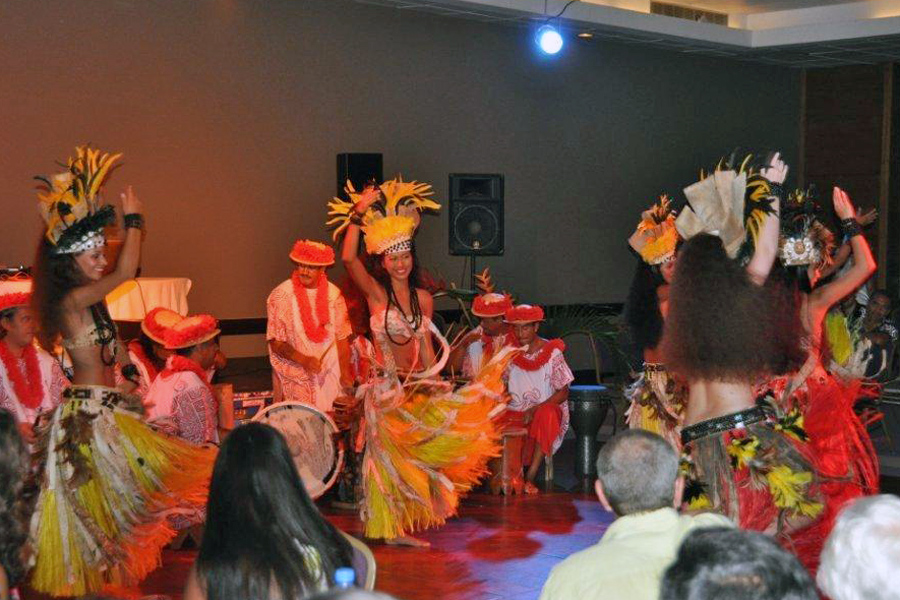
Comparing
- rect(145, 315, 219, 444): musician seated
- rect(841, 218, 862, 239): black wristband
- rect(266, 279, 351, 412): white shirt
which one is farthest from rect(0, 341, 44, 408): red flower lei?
rect(841, 218, 862, 239): black wristband

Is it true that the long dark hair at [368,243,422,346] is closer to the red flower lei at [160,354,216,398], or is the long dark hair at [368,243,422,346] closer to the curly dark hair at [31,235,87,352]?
the red flower lei at [160,354,216,398]

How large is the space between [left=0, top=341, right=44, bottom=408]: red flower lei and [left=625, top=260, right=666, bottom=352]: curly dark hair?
2.59 metres

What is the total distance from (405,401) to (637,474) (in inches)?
125

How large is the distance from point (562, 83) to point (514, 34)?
68cm

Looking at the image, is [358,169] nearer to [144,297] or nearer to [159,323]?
[144,297]

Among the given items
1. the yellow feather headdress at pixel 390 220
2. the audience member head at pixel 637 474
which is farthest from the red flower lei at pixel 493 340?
the audience member head at pixel 637 474

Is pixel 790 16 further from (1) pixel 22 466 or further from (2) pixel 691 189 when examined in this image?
(1) pixel 22 466

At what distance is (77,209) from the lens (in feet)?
16.1

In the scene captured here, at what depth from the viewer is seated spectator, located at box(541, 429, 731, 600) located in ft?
7.67

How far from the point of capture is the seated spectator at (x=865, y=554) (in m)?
1.67

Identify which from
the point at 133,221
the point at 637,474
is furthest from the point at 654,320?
the point at 637,474

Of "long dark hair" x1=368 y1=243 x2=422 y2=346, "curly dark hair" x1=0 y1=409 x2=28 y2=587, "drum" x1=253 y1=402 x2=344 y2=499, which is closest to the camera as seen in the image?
"curly dark hair" x1=0 y1=409 x2=28 y2=587

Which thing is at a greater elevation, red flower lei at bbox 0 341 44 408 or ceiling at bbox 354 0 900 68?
ceiling at bbox 354 0 900 68

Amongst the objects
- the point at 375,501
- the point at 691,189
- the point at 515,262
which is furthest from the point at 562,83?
the point at 691,189
